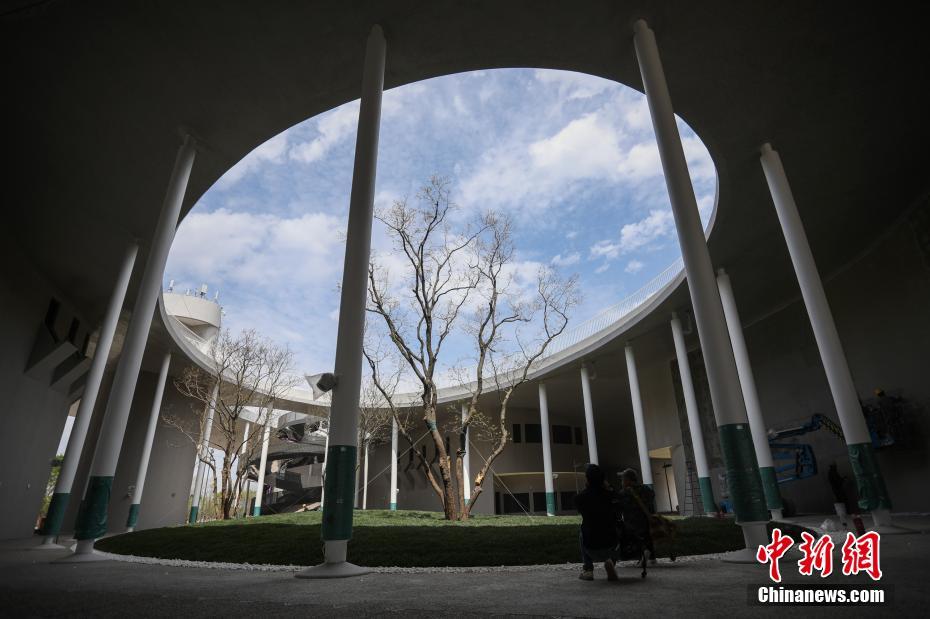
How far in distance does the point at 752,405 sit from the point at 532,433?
71.6ft

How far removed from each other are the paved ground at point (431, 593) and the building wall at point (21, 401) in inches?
386

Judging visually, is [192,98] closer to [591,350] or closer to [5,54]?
[5,54]

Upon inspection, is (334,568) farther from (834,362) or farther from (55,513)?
(834,362)

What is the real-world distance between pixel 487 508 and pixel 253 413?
15728 mm

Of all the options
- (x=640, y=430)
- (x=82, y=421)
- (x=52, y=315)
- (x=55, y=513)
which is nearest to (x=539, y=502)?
(x=640, y=430)

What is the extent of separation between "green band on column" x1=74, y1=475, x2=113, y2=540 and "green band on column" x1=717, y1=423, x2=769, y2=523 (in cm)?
897

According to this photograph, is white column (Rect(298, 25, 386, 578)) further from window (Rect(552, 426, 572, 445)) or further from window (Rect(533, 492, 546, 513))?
window (Rect(552, 426, 572, 445))

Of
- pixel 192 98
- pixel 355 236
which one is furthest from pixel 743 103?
pixel 192 98

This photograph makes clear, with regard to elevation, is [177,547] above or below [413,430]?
below

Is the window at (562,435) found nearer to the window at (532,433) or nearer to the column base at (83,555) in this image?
the window at (532,433)

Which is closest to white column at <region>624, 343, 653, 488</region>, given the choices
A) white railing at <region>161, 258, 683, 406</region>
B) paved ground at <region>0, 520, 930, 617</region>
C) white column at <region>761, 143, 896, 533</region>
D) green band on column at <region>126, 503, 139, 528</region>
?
white railing at <region>161, 258, 683, 406</region>

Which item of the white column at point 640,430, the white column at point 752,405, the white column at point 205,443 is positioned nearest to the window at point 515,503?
the white column at point 640,430

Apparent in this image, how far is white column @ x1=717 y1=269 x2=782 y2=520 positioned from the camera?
12211 mm

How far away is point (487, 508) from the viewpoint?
1243 inches
